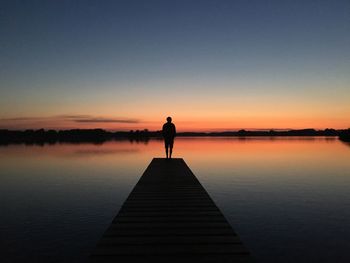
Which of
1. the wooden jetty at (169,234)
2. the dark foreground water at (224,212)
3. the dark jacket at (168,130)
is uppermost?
the dark jacket at (168,130)

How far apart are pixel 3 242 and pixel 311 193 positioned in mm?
17191

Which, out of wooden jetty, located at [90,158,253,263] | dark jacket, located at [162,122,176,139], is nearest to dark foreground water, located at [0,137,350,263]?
wooden jetty, located at [90,158,253,263]

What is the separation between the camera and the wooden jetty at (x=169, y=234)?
5.26 meters

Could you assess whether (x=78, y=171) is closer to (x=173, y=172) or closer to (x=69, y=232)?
(x=173, y=172)

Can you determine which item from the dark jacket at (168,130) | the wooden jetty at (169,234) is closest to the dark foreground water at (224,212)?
the wooden jetty at (169,234)

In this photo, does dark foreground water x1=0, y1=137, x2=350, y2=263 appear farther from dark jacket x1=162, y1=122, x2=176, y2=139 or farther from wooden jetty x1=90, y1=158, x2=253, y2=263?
dark jacket x1=162, y1=122, x2=176, y2=139

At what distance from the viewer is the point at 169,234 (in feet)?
21.0

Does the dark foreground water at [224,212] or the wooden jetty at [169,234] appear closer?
the wooden jetty at [169,234]

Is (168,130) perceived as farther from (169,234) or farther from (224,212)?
(169,234)

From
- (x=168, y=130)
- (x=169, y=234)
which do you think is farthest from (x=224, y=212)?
(x=169, y=234)

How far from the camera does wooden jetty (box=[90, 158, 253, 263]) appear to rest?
5.26 meters

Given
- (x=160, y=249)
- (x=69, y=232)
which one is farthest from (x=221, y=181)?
(x=160, y=249)

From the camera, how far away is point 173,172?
16.7m

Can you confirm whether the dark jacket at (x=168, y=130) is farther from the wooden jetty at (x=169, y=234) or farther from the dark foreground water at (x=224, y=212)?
the wooden jetty at (x=169, y=234)
